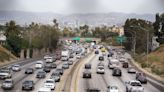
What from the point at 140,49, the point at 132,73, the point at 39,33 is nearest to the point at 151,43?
the point at 140,49

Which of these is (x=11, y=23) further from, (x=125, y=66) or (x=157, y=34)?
(x=125, y=66)

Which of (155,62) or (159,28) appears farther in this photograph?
(159,28)

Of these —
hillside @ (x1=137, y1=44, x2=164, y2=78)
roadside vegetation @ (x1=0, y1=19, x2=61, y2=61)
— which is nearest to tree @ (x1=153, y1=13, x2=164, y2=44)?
hillside @ (x1=137, y1=44, x2=164, y2=78)

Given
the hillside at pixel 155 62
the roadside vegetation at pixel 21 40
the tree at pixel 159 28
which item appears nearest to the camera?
the hillside at pixel 155 62

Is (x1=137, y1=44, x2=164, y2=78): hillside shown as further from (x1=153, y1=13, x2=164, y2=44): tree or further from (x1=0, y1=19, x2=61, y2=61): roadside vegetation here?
(x1=0, y1=19, x2=61, y2=61): roadside vegetation

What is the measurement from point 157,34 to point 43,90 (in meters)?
136

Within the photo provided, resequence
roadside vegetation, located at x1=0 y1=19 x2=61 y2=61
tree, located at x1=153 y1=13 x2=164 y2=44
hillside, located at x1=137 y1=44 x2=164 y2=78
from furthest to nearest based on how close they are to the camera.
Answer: tree, located at x1=153 y1=13 x2=164 y2=44
roadside vegetation, located at x1=0 y1=19 x2=61 y2=61
hillside, located at x1=137 y1=44 x2=164 y2=78

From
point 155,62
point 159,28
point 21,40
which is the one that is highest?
point 159,28

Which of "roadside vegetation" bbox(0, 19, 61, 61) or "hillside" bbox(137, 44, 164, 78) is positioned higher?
"roadside vegetation" bbox(0, 19, 61, 61)

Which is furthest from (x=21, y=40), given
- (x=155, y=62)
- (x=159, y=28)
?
(x=159, y=28)

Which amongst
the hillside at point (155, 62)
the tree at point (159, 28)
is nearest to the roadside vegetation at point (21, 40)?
the hillside at point (155, 62)

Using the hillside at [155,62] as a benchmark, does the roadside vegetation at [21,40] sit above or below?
above

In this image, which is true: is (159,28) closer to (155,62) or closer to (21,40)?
(21,40)

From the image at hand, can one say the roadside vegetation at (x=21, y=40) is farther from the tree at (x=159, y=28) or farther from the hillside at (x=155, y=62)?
the tree at (x=159, y=28)
